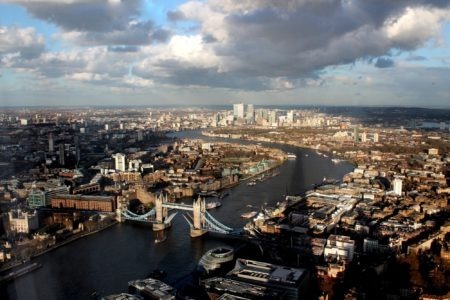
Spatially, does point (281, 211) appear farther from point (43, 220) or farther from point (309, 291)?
point (43, 220)

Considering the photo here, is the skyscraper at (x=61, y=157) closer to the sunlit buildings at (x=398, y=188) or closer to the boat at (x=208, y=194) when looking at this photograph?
the boat at (x=208, y=194)

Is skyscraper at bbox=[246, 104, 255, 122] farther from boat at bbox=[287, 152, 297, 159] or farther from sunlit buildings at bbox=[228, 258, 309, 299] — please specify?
sunlit buildings at bbox=[228, 258, 309, 299]

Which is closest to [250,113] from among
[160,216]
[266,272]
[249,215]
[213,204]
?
[213,204]

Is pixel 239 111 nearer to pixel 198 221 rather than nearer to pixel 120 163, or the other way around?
pixel 120 163

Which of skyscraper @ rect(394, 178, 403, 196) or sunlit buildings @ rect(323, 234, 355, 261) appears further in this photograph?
skyscraper @ rect(394, 178, 403, 196)

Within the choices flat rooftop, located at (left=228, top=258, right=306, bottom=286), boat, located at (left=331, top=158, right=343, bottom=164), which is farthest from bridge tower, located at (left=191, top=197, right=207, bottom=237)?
boat, located at (left=331, top=158, right=343, bottom=164)

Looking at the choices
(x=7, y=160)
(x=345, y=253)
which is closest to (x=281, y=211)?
(x=345, y=253)
